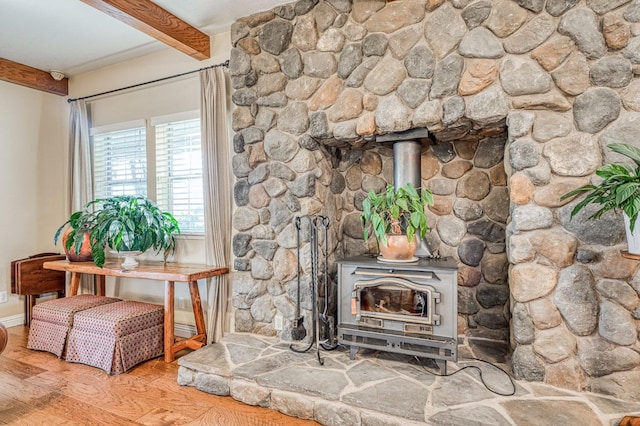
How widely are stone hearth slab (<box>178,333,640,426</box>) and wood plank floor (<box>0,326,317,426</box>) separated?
100 millimetres

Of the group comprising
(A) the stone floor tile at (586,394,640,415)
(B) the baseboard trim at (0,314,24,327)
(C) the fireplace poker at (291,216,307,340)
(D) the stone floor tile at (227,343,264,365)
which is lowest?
(B) the baseboard trim at (0,314,24,327)

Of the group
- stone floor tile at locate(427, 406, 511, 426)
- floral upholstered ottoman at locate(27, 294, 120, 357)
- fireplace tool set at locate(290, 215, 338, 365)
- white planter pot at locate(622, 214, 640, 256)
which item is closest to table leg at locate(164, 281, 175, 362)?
floral upholstered ottoman at locate(27, 294, 120, 357)

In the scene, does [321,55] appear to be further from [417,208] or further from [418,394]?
[418,394]

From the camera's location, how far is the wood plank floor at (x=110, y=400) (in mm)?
2086

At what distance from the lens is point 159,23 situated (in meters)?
2.85

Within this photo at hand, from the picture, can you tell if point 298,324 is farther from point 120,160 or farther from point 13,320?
point 13,320

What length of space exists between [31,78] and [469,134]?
4.82 m

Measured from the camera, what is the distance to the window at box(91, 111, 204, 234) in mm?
3551

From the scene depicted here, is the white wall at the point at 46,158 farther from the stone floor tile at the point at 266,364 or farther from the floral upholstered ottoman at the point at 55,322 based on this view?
the stone floor tile at the point at 266,364

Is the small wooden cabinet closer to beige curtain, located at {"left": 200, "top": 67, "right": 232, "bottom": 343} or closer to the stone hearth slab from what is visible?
beige curtain, located at {"left": 200, "top": 67, "right": 232, "bottom": 343}

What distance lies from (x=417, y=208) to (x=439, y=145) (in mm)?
729

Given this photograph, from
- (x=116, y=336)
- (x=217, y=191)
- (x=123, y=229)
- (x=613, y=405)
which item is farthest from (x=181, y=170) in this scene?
(x=613, y=405)

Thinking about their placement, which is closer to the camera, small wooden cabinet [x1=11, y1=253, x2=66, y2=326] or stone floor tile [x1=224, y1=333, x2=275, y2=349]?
stone floor tile [x1=224, y1=333, x2=275, y2=349]

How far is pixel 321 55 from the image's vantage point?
2.69m
